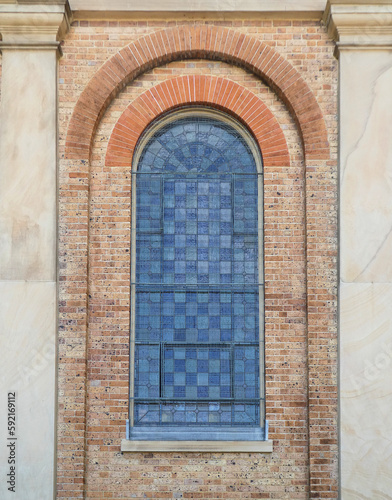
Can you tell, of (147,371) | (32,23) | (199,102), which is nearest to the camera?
(32,23)

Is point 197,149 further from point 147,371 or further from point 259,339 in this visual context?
point 147,371

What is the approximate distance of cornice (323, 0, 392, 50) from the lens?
8.09m

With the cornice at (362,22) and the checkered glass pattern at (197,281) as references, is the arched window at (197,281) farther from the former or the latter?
the cornice at (362,22)

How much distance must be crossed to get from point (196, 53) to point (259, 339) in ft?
11.3

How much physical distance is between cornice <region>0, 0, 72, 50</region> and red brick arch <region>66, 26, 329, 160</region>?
0.70 metres

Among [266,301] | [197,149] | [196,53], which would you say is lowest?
[266,301]

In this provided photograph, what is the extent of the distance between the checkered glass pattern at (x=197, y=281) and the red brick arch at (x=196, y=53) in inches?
28.6

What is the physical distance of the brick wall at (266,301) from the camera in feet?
26.0

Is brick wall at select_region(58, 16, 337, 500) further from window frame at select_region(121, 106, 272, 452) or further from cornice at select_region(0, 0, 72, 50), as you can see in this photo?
cornice at select_region(0, 0, 72, 50)

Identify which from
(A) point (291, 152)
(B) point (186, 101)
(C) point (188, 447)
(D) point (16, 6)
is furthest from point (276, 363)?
(D) point (16, 6)

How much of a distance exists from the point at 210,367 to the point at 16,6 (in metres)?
4.69

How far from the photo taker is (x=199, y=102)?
842 centimetres

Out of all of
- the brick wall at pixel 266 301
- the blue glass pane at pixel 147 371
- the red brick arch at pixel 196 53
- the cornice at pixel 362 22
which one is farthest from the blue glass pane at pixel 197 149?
the blue glass pane at pixel 147 371

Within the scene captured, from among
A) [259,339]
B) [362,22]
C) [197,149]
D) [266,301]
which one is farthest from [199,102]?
[259,339]
